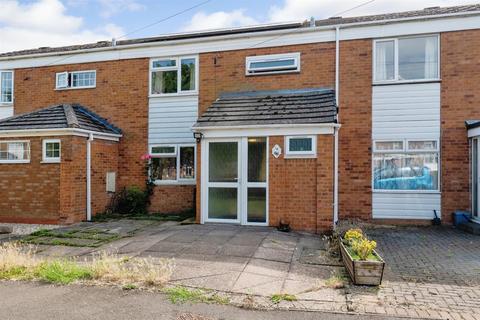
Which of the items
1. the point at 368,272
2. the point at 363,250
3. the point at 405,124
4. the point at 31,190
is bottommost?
the point at 368,272

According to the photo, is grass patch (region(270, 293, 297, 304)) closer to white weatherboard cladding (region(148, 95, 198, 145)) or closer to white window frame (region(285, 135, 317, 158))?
white window frame (region(285, 135, 317, 158))

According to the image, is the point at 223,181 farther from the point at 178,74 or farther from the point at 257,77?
the point at 178,74

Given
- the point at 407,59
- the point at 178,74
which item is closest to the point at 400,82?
the point at 407,59

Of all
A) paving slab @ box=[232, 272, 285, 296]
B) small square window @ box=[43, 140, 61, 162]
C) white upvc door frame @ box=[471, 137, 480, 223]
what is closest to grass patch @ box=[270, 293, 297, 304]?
paving slab @ box=[232, 272, 285, 296]

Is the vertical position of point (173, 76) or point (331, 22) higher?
point (331, 22)

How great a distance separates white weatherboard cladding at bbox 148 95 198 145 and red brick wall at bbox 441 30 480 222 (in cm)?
761

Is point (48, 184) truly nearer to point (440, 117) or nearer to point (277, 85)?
point (277, 85)

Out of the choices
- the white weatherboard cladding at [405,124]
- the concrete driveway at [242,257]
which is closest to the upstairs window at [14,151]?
the concrete driveway at [242,257]

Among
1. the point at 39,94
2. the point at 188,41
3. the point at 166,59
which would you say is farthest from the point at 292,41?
the point at 39,94

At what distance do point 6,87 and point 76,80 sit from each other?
333cm

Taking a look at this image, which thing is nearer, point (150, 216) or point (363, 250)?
point (363, 250)

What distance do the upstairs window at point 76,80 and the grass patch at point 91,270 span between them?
8.39 meters

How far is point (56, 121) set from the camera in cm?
1109

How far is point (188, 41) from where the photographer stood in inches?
494
